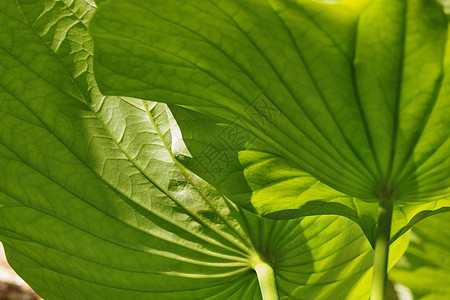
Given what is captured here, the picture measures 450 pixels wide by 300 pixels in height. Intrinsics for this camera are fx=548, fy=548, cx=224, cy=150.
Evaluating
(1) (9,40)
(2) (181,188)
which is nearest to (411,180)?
(2) (181,188)

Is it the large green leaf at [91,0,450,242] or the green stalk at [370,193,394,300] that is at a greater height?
the large green leaf at [91,0,450,242]

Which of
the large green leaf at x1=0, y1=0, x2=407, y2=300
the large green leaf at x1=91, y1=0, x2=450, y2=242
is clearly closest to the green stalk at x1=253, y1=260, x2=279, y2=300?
the large green leaf at x1=0, y1=0, x2=407, y2=300

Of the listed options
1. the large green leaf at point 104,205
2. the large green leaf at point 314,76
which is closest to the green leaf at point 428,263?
the large green leaf at point 104,205

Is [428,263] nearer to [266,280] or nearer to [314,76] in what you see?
[266,280]

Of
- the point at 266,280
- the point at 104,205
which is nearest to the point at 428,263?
the point at 266,280

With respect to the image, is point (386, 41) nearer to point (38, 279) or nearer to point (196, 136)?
point (196, 136)

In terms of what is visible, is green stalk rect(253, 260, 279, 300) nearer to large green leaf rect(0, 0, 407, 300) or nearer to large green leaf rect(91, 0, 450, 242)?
large green leaf rect(0, 0, 407, 300)
